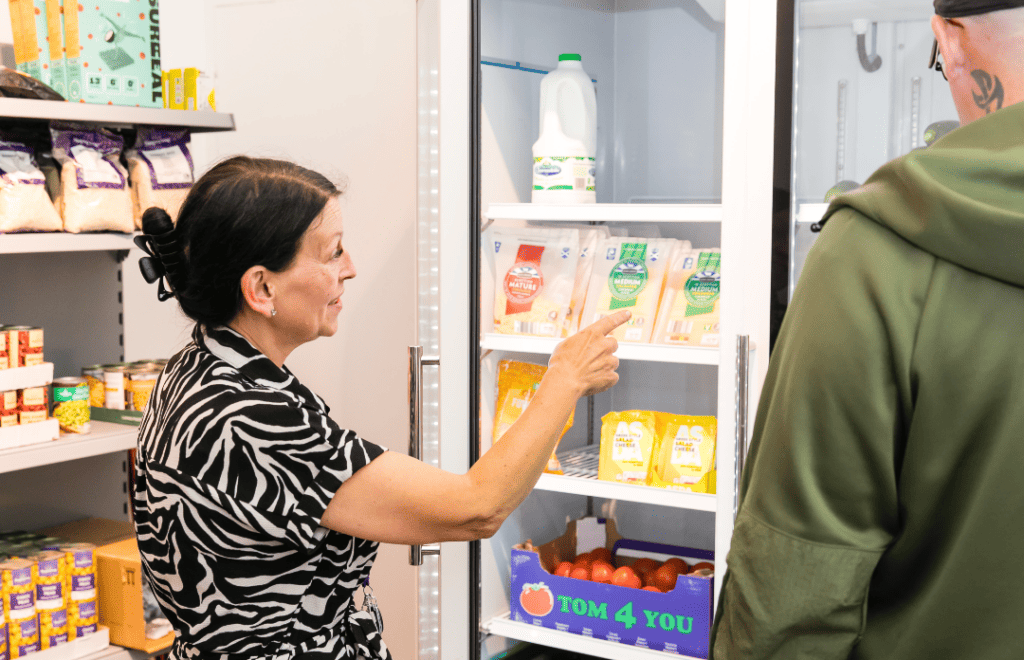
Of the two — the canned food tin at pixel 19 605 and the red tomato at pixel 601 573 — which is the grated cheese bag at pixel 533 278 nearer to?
the red tomato at pixel 601 573

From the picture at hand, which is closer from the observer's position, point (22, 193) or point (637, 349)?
point (22, 193)

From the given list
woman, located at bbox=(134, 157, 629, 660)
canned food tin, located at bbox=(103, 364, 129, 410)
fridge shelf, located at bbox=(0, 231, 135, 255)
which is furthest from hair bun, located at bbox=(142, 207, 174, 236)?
canned food tin, located at bbox=(103, 364, 129, 410)

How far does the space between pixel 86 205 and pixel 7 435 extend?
522 millimetres

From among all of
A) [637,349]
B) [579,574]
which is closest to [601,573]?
[579,574]

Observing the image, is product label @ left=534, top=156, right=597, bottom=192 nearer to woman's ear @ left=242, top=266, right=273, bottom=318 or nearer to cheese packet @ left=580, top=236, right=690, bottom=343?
cheese packet @ left=580, top=236, right=690, bottom=343

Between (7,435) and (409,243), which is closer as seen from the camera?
(7,435)

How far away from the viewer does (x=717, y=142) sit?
242 cm

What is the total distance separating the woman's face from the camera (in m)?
1.38

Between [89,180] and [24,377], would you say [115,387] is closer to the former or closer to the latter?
[24,377]

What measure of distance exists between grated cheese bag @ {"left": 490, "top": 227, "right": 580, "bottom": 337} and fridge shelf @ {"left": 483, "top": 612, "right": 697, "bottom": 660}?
0.74 m

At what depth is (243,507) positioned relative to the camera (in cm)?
121

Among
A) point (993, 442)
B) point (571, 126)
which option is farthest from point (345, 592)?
point (571, 126)

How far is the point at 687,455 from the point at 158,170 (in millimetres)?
1438

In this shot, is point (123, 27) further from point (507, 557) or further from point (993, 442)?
point (993, 442)
